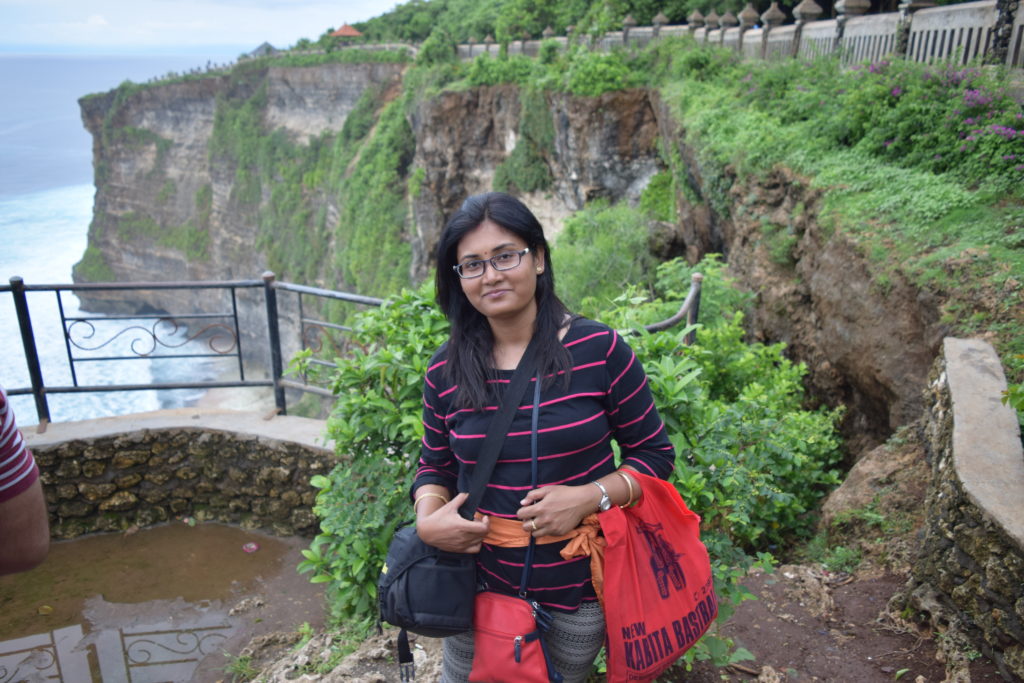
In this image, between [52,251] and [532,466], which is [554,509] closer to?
[532,466]

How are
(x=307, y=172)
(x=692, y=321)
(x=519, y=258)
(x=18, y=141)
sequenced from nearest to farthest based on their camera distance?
(x=519, y=258) → (x=692, y=321) → (x=307, y=172) → (x=18, y=141)

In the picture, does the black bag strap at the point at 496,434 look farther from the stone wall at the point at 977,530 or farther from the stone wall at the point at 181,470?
the stone wall at the point at 181,470

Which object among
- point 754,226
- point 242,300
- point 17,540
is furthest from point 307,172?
point 17,540

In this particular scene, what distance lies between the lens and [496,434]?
1512 millimetres

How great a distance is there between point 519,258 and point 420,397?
1.20 metres

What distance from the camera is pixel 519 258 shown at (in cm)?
158

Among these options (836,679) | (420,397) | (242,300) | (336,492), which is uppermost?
(420,397)

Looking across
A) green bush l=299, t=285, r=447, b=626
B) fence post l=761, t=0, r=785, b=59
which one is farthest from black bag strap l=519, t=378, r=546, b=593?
fence post l=761, t=0, r=785, b=59

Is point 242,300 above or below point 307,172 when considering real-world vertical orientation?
below

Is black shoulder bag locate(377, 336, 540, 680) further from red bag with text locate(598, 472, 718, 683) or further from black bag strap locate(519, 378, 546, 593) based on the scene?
red bag with text locate(598, 472, 718, 683)

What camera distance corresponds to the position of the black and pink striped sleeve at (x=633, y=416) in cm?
156

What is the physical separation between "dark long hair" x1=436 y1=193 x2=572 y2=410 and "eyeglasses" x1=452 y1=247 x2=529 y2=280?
0.17ft

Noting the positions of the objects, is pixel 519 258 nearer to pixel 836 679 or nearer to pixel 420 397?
pixel 420 397

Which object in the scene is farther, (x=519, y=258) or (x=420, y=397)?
(x=420, y=397)
